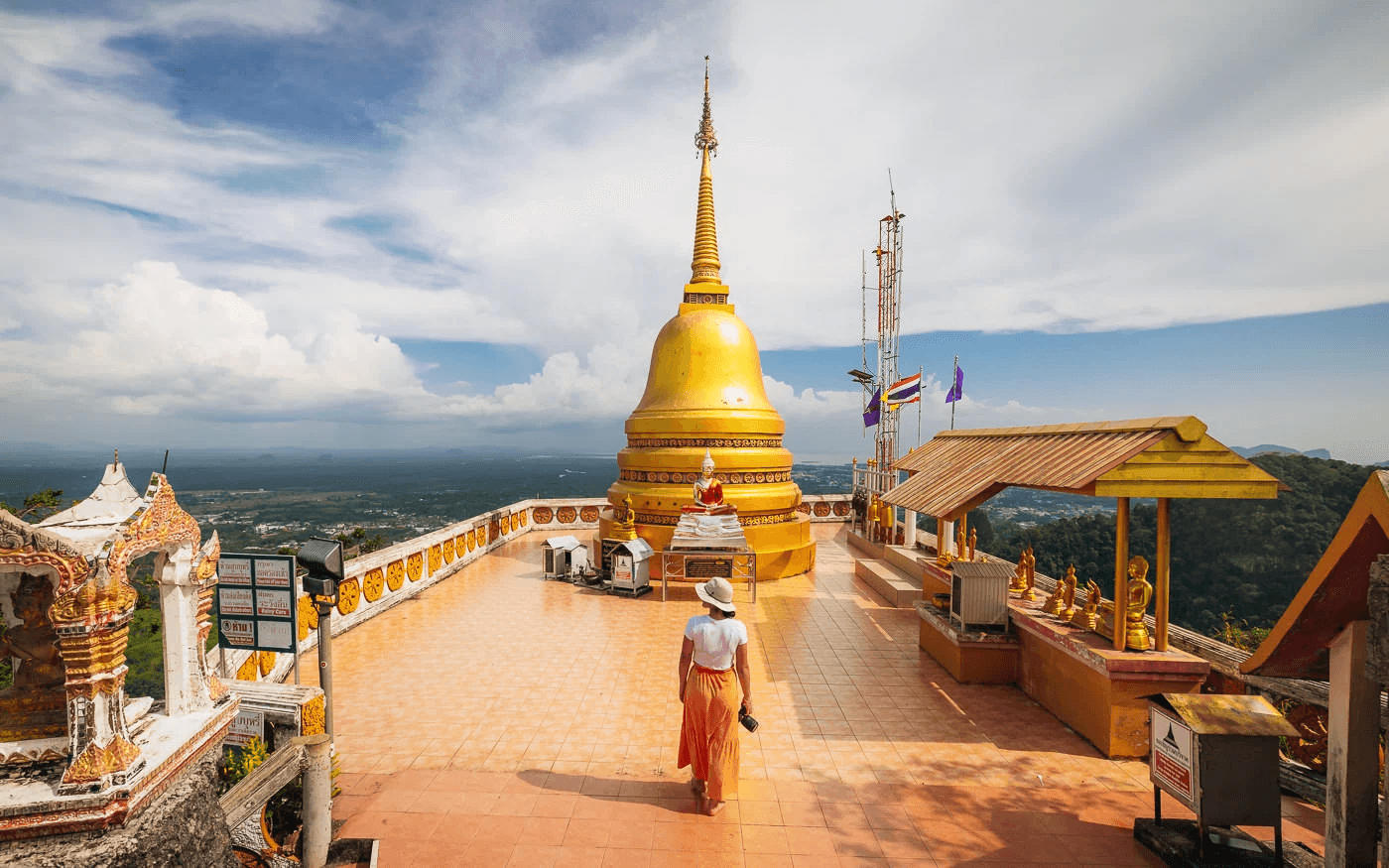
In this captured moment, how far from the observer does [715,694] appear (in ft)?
18.6

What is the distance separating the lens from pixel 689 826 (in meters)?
5.40

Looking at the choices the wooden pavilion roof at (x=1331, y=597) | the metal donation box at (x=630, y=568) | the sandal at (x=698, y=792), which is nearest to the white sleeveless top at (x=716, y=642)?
the sandal at (x=698, y=792)

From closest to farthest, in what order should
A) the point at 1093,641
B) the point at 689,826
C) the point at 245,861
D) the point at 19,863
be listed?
the point at 19,863 < the point at 245,861 < the point at 689,826 < the point at 1093,641

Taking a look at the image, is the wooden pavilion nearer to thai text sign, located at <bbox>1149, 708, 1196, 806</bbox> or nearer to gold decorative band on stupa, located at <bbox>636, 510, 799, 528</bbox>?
thai text sign, located at <bbox>1149, 708, 1196, 806</bbox>

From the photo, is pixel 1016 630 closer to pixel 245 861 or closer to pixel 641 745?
pixel 641 745

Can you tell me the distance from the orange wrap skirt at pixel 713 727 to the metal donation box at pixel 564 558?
9757 millimetres

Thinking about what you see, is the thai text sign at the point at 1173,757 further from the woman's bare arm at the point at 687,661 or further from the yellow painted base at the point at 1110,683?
the woman's bare arm at the point at 687,661

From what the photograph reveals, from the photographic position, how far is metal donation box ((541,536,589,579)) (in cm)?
1523

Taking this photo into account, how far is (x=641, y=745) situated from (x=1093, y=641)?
17.7 ft

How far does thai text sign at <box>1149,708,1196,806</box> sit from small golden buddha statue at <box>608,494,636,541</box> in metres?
11.3

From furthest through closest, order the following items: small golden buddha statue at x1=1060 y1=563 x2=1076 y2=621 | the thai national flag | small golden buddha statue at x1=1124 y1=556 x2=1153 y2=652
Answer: the thai national flag, small golden buddha statue at x1=1060 y1=563 x2=1076 y2=621, small golden buddha statue at x1=1124 y1=556 x2=1153 y2=652

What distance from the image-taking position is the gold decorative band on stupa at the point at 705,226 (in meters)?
19.2

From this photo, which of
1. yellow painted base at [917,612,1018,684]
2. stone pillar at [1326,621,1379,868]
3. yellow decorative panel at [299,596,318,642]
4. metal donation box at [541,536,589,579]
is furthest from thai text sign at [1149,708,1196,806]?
metal donation box at [541,536,589,579]


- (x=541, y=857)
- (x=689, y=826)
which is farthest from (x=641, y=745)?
(x=541, y=857)
